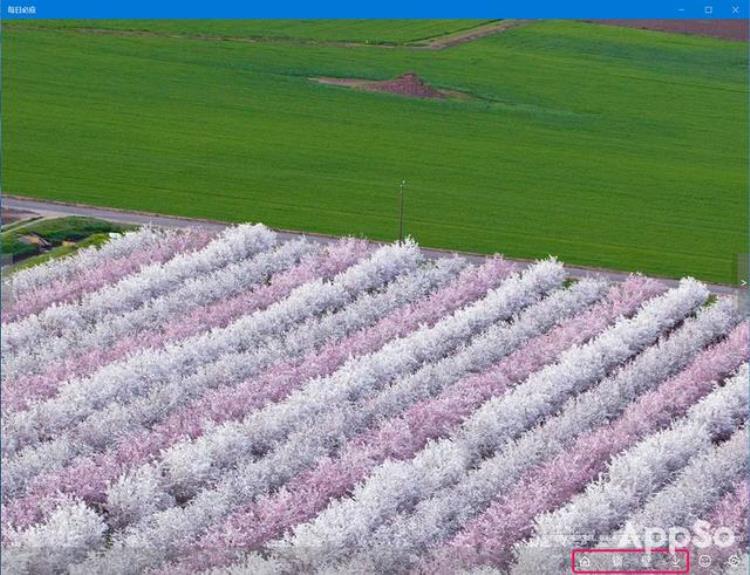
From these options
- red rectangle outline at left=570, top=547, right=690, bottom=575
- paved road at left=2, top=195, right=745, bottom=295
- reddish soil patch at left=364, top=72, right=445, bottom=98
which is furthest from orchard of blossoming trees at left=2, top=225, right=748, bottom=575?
reddish soil patch at left=364, top=72, right=445, bottom=98

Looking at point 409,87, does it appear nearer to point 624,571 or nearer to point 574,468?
point 574,468

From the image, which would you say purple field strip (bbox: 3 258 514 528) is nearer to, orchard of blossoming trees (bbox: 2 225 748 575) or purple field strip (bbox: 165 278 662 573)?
orchard of blossoming trees (bbox: 2 225 748 575)

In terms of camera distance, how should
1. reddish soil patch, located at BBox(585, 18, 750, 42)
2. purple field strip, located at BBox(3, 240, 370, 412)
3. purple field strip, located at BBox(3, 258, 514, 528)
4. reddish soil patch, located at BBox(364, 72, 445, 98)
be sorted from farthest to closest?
reddish soil patch, located at BBox(585, 18, 750, 42) < reddish soil patch, located at BBox(364, 72, 445, 98) < purple field strip, located at BBox(3, 240, 370, 412) < purple field strip, located at BBox(3, 258, 514, 528)

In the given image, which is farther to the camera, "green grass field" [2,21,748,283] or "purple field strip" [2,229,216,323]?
"green grass field" [2,21,748,283]

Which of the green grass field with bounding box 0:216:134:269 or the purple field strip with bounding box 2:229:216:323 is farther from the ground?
the green grass field with bounding box 0:216:134:269

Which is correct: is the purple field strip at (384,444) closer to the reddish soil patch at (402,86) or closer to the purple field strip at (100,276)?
the purple field strip at (100,276)

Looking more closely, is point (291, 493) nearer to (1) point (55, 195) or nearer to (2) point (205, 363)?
(2) point (205, 363)

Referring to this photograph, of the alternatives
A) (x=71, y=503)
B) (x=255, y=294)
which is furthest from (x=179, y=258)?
(x=71, y=503)

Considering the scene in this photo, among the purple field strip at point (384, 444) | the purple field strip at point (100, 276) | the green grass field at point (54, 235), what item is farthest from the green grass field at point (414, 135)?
the purple field strip at point (384, 444)
